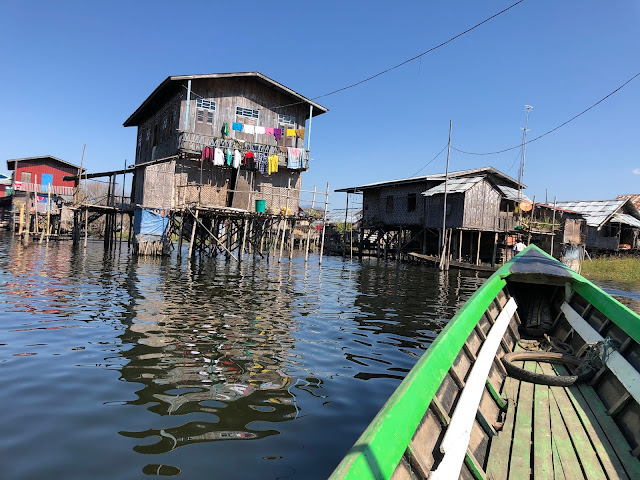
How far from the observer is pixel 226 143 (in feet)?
70.7

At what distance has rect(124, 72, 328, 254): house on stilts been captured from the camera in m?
20.6

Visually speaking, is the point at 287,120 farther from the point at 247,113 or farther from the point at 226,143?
the point at 226,143

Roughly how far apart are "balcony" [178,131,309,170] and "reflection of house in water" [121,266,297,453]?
42.1 feet

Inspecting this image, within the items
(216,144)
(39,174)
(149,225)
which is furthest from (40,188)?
(216,144)

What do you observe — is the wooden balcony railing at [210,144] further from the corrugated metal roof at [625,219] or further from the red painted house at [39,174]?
the corrugated metal roof at [625,219]

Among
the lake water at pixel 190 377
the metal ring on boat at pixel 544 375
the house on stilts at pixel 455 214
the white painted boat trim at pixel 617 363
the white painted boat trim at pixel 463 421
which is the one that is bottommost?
the lake water at pixel 190 377

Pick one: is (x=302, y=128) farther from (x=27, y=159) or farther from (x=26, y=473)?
(x=27, y=159)

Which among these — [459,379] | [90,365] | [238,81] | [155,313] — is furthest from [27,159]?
[459,379]

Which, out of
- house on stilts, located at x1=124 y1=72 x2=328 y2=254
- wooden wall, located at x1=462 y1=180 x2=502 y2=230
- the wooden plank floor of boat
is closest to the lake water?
the wooden plank floor of boat

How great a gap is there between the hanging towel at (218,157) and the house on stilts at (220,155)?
0.01 m

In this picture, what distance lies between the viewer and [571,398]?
391 cm

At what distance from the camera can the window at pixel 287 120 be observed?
76.6ft

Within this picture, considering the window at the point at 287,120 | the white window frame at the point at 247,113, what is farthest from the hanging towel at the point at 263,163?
the window at the point at 287,120

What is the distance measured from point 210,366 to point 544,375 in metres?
3.64
